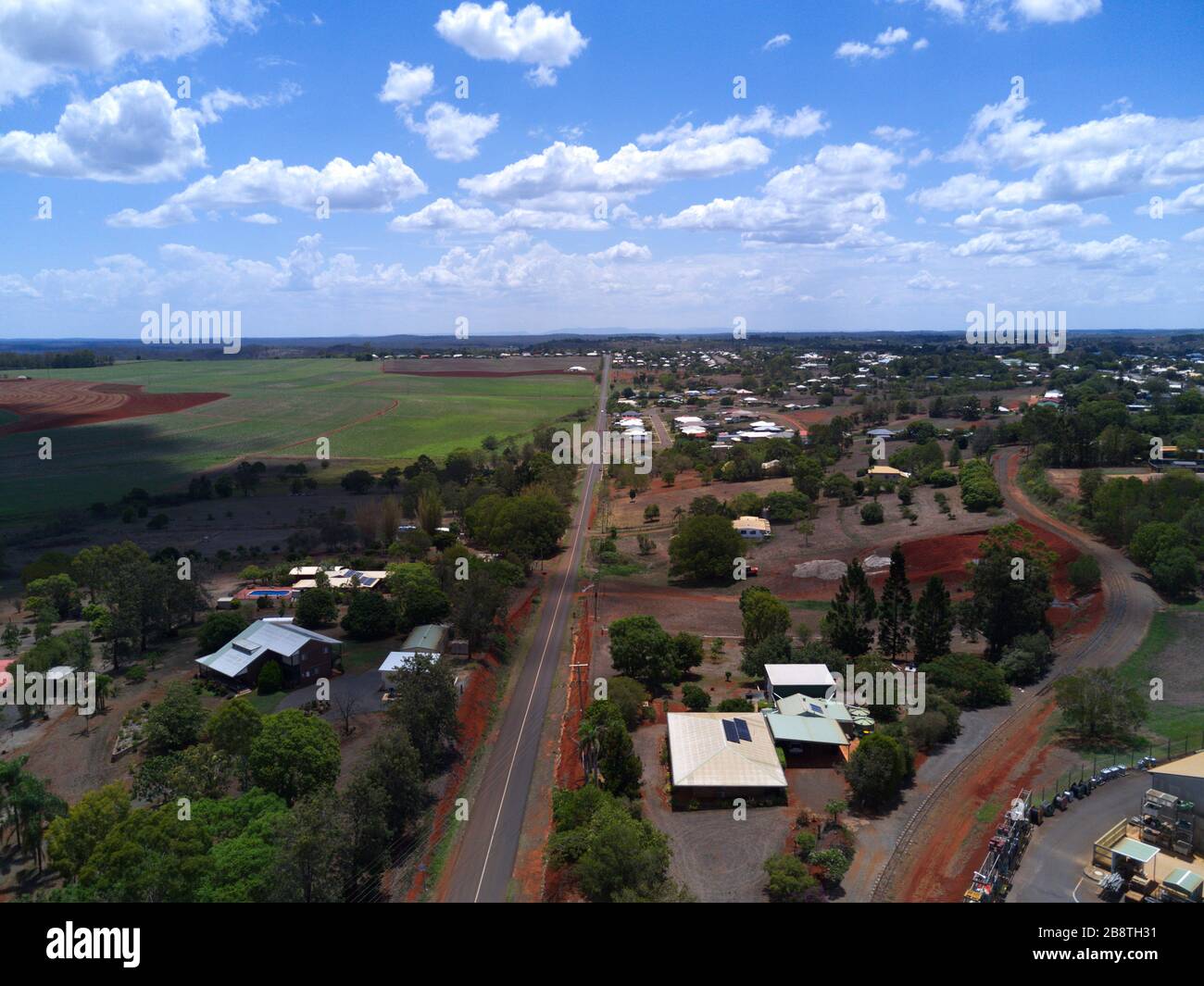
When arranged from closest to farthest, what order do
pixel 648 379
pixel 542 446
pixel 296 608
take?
pixel 296 608 < pixel 542 446 < pixel 648 379

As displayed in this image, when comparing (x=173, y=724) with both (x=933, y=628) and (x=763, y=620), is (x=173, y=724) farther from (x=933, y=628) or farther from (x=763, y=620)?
(x=933, y=628)

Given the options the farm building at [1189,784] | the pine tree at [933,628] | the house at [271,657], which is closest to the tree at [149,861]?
the house at [271,657]

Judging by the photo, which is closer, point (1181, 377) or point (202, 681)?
point (202, 681)

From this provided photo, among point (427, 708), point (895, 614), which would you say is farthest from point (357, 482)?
point (895, 614)

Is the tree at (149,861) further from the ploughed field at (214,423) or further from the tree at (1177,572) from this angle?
the ploughed field at (214,423)

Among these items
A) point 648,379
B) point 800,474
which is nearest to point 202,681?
point 800,474

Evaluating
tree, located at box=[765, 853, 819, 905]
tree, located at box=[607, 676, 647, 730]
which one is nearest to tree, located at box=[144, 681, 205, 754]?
tree, located at box=[607, 676, 647, 730]
